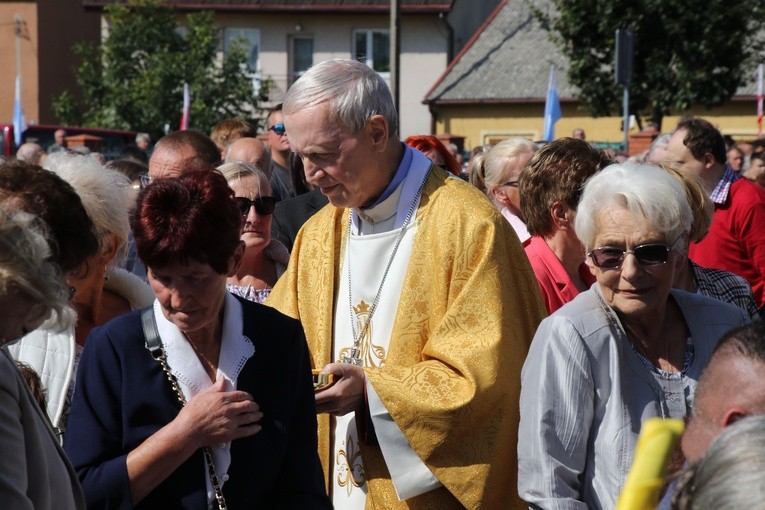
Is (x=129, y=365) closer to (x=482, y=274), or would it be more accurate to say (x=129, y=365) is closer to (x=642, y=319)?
(x=482, y=274)

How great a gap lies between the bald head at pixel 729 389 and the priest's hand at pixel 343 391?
1.47 m

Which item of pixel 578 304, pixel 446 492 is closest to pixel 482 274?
pixel 578 304

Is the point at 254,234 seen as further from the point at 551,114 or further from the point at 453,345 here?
the point at 551,114

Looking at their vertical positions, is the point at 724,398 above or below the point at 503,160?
below

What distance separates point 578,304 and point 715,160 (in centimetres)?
417

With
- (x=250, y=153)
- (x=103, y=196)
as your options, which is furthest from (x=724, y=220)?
(x=103, y=196)

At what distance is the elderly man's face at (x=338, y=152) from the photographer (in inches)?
144

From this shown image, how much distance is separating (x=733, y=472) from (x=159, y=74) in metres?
27.1

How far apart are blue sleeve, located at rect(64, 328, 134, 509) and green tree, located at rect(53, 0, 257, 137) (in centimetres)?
2529

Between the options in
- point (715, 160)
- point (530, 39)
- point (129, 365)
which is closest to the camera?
point (129, 365)

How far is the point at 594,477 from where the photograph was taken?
10.5ft

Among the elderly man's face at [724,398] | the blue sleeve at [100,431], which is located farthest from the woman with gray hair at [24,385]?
the elderly man's face at [724,398]

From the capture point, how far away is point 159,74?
27688 mm

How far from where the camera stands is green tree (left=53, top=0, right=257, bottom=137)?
28031 mm
